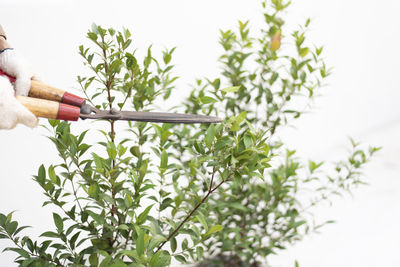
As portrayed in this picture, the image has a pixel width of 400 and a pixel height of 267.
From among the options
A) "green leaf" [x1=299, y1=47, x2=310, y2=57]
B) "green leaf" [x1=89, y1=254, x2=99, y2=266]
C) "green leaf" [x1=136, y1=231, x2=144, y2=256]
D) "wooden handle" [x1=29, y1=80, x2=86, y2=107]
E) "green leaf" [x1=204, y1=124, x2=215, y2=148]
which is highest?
"green leaf" [x1=299, y1=47, x2=310, y2=57]

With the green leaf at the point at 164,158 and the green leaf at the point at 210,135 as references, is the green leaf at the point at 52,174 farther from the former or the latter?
the green leaf at the point at 210,135

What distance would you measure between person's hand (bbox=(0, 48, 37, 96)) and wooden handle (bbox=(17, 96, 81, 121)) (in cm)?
9

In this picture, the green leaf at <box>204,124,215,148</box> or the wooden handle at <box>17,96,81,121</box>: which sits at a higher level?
the green leaf at <box>204,124,215,148</box>

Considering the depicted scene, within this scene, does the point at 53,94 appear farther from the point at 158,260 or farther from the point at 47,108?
the point at 158,260

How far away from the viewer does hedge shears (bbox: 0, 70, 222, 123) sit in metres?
0.67

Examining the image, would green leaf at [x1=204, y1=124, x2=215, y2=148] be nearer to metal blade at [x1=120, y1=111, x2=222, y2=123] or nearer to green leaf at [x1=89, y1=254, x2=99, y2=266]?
metal blade at [x1=120, y1=111, x2=222, y2=123]

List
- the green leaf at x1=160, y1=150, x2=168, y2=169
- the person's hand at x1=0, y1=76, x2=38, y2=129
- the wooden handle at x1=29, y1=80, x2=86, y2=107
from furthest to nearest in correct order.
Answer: the green leaf at x1=160, y1=150, x2=168, y2=169 → the wooden handle at x1=29, y1=80, x2=86, y2=107 → the person's hand at x1=0, y1=76, x2=38, y2=129

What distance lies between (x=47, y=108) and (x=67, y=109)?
0.03 metres

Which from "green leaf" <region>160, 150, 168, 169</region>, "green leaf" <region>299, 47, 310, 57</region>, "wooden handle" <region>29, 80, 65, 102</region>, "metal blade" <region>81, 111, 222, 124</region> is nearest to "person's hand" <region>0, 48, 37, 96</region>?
"wooden handle" <region>29, 80, 65, 102</region>

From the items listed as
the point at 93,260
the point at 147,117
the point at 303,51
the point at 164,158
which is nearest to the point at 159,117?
the point at 147,117

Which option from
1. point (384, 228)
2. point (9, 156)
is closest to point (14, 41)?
point (9, 156)

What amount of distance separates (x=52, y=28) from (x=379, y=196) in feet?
6.38

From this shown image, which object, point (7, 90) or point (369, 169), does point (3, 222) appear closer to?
point (7, 90)

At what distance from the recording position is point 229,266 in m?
1.56
